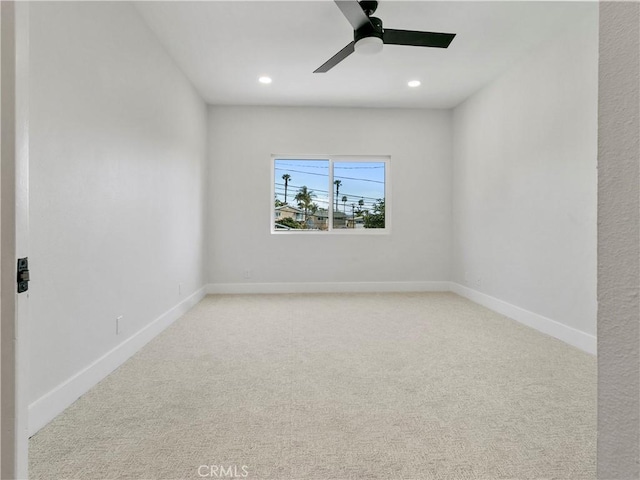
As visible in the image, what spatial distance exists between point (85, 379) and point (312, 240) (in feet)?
10.9

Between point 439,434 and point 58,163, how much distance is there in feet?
7.51

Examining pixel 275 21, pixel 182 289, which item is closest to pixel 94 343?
pixel 182 289

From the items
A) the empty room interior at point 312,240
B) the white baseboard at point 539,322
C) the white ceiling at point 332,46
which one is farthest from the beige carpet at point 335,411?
the white ceiling at point 332,46

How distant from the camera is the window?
5051mm

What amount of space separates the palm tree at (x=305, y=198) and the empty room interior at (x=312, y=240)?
5 centimetres

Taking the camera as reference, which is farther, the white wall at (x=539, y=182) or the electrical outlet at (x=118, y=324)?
the white wall at (x=539, y=182)

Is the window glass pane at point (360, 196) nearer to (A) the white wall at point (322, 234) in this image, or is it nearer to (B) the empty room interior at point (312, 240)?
(B) the empty room interior at point (312, 240)

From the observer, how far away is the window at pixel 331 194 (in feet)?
16.6

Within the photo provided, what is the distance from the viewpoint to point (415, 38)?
99.0 inches

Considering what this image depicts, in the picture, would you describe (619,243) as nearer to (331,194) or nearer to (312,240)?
(312,240)

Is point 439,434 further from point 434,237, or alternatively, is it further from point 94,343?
point 434,237

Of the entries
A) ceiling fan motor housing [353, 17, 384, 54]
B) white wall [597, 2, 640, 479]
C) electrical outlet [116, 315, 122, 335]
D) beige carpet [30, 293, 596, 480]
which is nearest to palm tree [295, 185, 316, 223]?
beige carpet [30, 293, 596, 480]

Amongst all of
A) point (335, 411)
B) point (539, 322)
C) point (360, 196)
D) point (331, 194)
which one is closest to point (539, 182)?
point (539, 322)

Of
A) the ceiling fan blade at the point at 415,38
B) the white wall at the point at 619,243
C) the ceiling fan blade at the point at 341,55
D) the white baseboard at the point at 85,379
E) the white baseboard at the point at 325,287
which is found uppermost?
the ceiling fan blade at the point at 341,55
